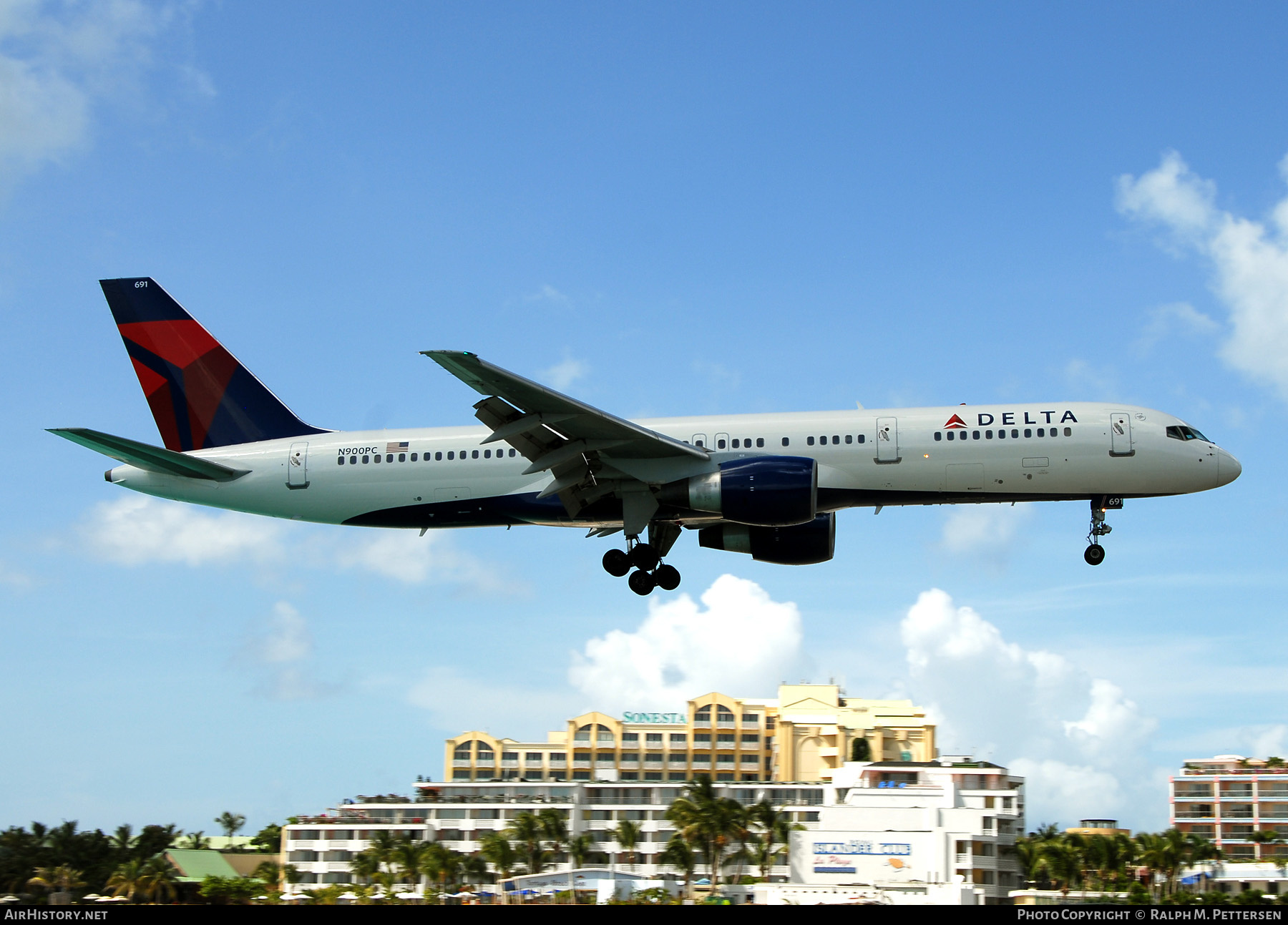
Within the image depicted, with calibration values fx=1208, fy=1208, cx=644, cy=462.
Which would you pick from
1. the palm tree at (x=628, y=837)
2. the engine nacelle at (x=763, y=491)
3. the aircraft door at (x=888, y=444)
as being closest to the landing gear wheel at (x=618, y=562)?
the engine nacelle at (x=763, y=491)

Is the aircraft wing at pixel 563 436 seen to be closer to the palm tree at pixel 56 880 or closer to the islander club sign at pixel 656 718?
the palm tree at pixel 56 880

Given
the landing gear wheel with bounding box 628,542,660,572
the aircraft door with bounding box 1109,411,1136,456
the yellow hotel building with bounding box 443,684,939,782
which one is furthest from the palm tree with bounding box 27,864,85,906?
the yellow hotel building with bounding box 443,684,939,782

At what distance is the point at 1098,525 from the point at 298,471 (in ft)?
69.3

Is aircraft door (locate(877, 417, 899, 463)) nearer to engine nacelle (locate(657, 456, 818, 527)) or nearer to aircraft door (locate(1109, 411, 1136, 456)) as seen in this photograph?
engine nacelle (locate(657, 456, 818, 527))

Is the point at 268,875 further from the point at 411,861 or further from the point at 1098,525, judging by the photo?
the point at 1098,525

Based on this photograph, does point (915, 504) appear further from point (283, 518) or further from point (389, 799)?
point (389, 799)

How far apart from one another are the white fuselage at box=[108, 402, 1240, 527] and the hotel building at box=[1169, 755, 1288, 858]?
80.2m

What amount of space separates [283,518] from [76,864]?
31.1 m

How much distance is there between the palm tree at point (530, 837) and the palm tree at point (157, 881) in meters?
20.1

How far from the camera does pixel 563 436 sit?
29.5m

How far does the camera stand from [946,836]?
2336 inches

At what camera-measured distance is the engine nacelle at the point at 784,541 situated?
3381cm
